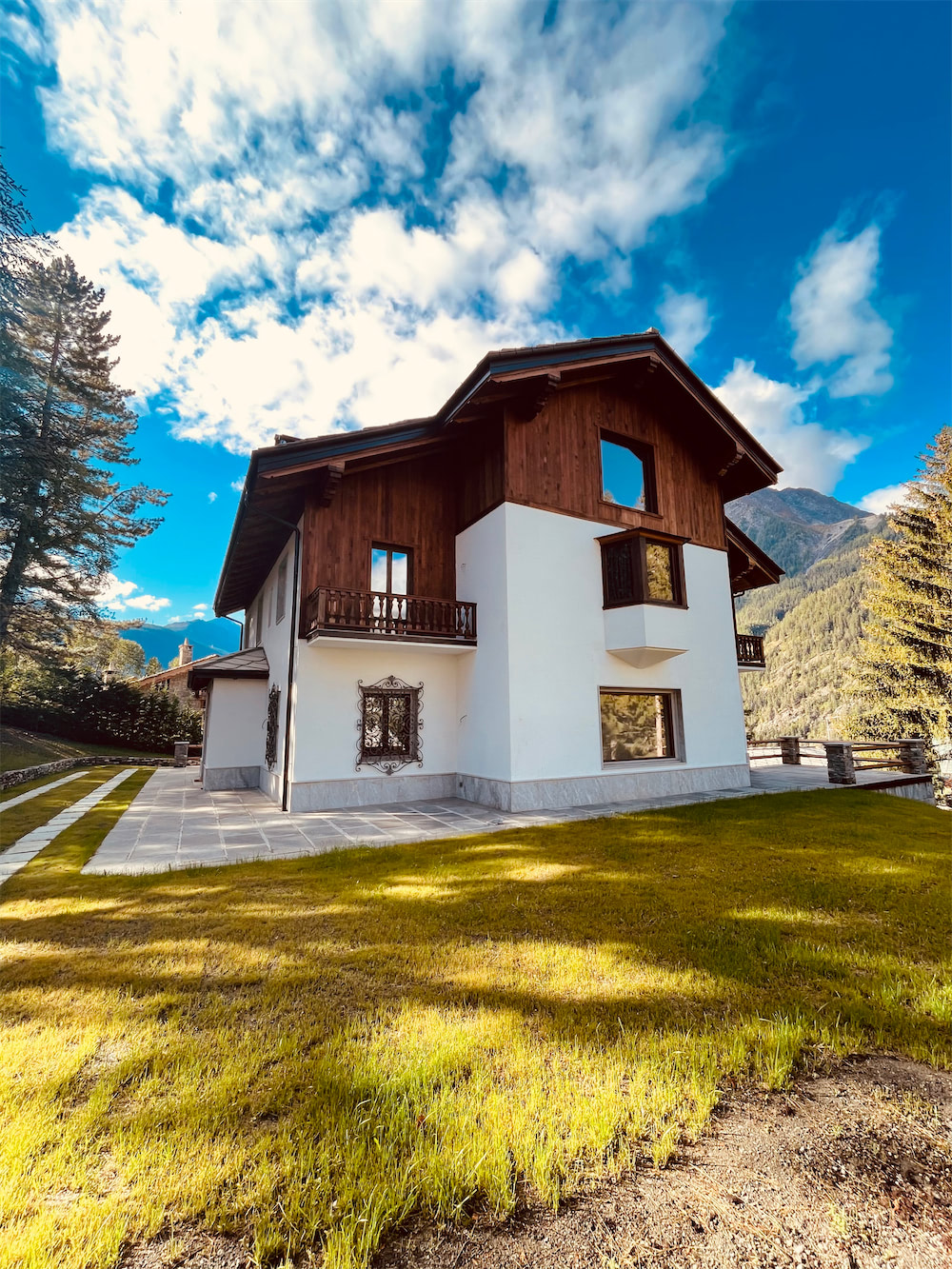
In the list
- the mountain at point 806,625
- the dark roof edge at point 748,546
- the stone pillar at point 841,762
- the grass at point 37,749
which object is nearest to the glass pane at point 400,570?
the dark roof edge at point 748,546

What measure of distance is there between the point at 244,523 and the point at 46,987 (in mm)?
9533

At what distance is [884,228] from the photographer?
40.1 ft

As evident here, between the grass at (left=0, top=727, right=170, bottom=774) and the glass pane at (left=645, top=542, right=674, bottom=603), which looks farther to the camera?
the grass at (left=0, top=727, right=170, bottom=774)

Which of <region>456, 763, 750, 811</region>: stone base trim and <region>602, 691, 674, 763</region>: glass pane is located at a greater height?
<region>602, 691, 674, 763</region>: glass pane

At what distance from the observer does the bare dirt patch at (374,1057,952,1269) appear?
4.91ft

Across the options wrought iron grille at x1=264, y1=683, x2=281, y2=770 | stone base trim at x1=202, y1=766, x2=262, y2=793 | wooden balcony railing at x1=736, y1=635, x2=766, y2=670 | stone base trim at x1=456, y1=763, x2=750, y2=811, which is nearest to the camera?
stone base trim at x1=456, y1=763, x2=750, y2=811

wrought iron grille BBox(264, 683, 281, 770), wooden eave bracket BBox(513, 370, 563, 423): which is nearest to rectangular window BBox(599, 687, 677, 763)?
wooden eave bracket BBox(513, 370, 563, 423)

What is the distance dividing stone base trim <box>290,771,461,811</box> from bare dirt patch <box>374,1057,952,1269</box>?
8.45m

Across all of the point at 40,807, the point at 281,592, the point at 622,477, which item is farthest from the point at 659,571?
the point at 40,807

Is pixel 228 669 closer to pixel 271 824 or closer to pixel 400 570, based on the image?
pixel 400 570

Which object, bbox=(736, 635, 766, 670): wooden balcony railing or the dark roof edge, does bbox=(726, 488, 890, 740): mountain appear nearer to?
the dark roof edge

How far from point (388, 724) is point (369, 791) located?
1.35 metres

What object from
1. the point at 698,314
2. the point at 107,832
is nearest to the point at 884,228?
the point at 698,314

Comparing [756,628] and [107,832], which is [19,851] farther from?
[756,628]
